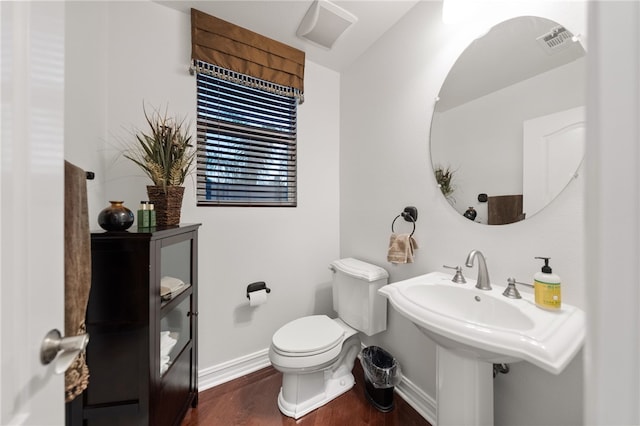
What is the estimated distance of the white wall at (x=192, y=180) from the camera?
113 cm

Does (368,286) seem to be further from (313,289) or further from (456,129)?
(456,129)

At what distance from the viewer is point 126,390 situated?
887 millimetres

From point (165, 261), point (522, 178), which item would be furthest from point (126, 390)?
point (522, 178)

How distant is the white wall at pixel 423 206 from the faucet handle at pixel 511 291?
8 centimetres

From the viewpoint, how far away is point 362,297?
150cm

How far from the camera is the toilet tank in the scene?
146 centimetres

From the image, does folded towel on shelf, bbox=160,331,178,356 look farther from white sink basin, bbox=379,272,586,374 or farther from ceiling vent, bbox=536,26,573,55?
ceiling vent, bbox=536,26,573,55

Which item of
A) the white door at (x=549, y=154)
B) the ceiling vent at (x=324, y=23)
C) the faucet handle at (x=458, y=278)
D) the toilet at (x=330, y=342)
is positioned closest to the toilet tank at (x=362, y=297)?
the toilet at (x=330, y=342)

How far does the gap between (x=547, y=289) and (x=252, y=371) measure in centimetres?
178

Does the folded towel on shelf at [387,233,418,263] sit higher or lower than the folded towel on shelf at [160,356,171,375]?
higher

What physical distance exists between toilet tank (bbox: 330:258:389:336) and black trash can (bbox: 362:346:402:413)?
0.62ft

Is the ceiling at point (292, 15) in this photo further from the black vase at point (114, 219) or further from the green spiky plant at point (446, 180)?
the black vase at point (114, 219)

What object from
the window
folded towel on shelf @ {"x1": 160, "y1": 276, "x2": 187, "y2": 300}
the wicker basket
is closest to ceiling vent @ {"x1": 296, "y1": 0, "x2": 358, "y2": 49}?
the window

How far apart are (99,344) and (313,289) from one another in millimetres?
1314
